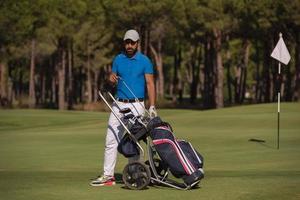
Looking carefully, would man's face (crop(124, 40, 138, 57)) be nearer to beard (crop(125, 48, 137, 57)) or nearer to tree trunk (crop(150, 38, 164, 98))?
beard (crop(125, 48, 137, 57))

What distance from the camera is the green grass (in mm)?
10672

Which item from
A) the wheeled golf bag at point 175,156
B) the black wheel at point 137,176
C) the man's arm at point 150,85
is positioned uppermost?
the man's arm at point 150,85

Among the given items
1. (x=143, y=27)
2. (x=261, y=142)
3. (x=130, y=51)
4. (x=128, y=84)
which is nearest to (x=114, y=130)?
(x=128, y=84)

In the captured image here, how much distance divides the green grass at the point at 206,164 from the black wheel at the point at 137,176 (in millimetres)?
161

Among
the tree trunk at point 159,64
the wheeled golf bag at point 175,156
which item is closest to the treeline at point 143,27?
the tree trunk at point 159,64

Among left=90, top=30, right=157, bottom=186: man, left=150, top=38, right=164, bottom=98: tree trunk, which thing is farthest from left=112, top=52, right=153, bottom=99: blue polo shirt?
left=150, top=38, right=164, bottom=98: tree trunk

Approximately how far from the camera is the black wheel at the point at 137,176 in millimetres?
11156

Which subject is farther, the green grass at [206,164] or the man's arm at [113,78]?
the man's arm at [113,78]

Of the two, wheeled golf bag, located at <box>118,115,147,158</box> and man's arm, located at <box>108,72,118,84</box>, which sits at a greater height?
man's arm, located at <box>108,72,118,84</box>

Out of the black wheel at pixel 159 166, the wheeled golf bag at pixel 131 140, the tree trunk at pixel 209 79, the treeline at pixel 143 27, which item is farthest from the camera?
the tree trunk at pixel 209 79

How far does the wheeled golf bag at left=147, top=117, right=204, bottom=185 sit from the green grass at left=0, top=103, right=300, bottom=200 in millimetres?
262

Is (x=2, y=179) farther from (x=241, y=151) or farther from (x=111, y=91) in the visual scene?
(x=241, y=151)

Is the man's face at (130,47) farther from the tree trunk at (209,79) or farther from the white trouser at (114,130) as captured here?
the tree trunk at (209,79)

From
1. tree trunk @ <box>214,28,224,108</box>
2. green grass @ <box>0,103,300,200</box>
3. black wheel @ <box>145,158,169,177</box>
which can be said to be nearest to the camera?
green grass @ <box>0,103,300,200</box>
